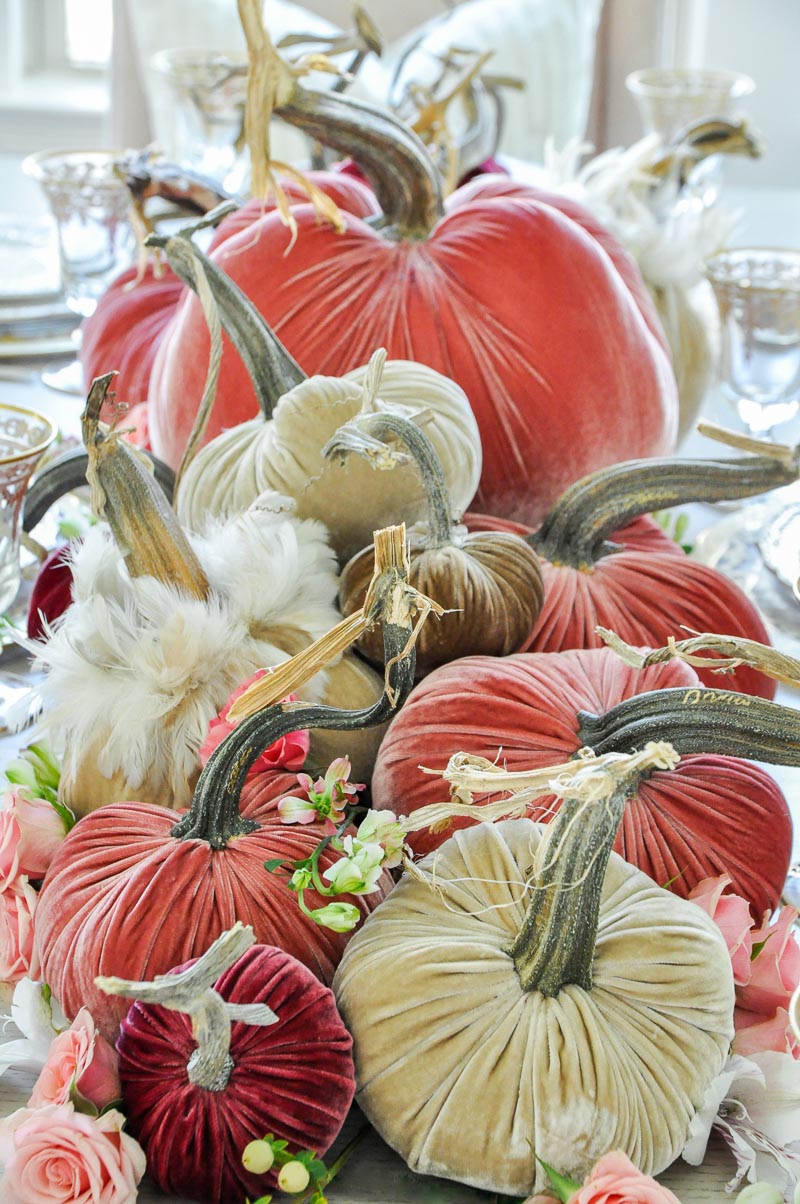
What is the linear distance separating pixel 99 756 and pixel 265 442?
0.39 feet

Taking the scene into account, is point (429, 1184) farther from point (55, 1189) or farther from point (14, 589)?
point (14, 589)

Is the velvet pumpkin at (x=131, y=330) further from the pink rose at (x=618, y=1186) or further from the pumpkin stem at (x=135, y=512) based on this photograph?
the pink rose at (x=618, y=1186)

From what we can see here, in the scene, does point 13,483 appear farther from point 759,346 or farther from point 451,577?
point 759,346

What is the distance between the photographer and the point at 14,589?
559mm

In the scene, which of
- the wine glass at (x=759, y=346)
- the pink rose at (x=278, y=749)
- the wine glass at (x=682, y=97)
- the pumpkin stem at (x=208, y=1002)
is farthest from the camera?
the wine glass at (x=682, y=97)

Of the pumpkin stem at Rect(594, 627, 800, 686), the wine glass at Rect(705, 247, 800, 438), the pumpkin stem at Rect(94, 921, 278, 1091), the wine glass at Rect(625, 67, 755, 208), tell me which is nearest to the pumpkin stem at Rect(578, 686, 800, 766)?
the pumpkin stem at Rect(594, 627, 800, 686)

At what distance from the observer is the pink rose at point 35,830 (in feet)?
1.26

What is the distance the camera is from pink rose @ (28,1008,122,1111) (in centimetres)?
30

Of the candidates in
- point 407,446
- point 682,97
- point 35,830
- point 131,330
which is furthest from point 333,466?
point 682,97

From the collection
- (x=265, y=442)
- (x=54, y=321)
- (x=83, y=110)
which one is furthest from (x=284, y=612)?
(x=83, y=110)

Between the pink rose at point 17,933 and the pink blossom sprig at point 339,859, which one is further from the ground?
the pink blossom sprig at point 339,859

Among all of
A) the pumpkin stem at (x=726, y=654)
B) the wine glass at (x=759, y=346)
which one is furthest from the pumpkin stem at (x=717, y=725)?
the wine glass at (x=759, y=346)

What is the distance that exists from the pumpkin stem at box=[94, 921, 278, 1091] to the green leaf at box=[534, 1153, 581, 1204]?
6 centimetres

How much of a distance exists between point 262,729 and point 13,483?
0.75 ft
